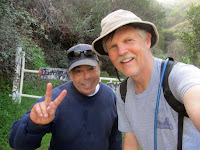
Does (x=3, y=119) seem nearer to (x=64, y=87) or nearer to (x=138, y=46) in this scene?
(x=64, y=87)

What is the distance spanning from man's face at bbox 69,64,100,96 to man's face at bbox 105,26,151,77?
0.66m

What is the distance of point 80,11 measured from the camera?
10.9 m

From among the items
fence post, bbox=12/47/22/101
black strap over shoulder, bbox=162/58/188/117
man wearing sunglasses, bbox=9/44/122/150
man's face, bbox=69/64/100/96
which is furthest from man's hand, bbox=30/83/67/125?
fence post, bbox=12/47/22/101

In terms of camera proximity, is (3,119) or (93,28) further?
(93,28)

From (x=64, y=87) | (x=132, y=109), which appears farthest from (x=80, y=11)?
(x=132, y=109)

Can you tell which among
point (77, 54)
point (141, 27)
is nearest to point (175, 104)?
point (141, 27)

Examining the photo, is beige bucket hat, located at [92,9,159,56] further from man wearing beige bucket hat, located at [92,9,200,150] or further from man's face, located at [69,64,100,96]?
man's face, located at [69,64,100,96]

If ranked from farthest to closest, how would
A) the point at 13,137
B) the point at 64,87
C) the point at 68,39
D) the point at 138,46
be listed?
the point at 68,39 → the point at 64,87 → the point at 13,137 → the point at 138,46

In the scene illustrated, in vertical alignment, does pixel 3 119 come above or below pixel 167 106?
below

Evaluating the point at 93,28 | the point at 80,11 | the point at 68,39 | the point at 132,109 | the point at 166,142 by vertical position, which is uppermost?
the point at 80,11

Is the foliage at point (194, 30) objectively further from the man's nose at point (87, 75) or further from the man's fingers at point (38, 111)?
the man's fingers at point (38, 111)

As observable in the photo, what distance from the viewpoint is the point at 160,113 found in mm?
1169

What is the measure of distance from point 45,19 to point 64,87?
20.6ft

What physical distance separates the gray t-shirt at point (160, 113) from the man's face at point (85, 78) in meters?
0.46
